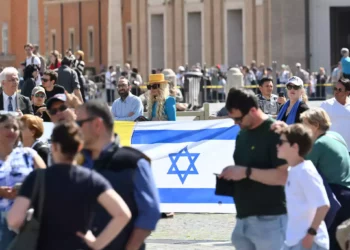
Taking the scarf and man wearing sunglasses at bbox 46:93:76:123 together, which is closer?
man wearing sunglasses at bbox 46:93:76:123

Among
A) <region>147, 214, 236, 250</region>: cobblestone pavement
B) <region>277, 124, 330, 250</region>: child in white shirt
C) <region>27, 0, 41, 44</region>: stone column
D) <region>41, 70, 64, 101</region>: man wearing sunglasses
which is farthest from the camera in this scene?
<region>27, 0, 41, 44</region>: stone column

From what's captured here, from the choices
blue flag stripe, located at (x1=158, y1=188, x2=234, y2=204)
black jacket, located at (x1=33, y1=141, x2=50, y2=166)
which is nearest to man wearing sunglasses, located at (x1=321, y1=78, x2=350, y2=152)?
blue flag stripe, located at (x1=158, y1=188, x2=234, y2=204)

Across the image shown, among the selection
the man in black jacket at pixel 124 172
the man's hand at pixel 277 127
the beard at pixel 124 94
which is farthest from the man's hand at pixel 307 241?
the beard at pixel 124 94

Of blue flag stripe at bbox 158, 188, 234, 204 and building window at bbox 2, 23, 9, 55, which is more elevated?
building window at bbox 2, 23, 9, 55

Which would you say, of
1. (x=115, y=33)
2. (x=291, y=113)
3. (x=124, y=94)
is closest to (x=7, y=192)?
(x=291, y=113)

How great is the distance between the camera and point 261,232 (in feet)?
28.7

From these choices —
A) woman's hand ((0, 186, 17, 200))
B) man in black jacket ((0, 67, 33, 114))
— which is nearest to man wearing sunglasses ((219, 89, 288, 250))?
woman's hand ((0, 186, 17, 200))

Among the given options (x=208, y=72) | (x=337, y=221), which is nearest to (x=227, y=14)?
(x=208, y=72)

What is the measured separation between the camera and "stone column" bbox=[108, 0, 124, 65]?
75.7 m

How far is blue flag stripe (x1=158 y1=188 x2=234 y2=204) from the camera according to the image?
15281mm

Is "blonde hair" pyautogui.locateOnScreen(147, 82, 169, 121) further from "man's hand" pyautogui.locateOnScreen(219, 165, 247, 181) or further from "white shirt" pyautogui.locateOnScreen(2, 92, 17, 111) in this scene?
"man's hand" pyautogui.locateOnScreen(219, 165, 247, 181)

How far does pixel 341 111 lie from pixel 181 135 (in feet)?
7.47

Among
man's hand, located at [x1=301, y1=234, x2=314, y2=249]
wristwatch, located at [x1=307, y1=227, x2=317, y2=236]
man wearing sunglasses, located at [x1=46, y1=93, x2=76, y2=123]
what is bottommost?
man's hand, located at [x1=301, y1=234, x2=314, y2=249]

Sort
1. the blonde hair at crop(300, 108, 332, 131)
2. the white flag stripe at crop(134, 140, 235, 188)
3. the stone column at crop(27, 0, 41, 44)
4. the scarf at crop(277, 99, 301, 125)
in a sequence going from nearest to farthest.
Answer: the blonde hair at crop(300, 108, 332, 131) < the scarf at crop(277, 99, 301, 125) < the white flag stripe at crop(134, 140, 235, 188) < the stone column at crop(27, 0, 41, 44)
